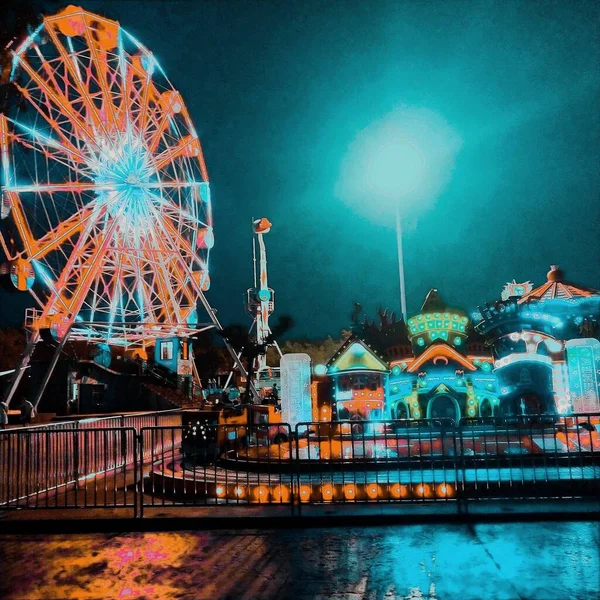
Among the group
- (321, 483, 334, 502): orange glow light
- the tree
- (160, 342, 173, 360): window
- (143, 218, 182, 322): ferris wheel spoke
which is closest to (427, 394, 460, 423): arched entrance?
(143, 218, 182, 322): ferris wheel spoke

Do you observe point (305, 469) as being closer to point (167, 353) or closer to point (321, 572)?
point (321, 572)

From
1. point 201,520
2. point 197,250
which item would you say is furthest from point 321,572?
point 197,250

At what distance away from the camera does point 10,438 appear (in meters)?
9.20

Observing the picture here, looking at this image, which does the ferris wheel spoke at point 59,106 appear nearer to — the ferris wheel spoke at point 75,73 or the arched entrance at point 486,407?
the ferris wheel spoke at point 75,73

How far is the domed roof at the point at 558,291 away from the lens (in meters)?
32.1

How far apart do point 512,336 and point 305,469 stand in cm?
1375

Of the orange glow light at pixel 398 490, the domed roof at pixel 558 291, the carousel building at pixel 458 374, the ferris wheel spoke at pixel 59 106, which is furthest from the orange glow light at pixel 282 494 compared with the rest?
the domed roof at pixel 558 291

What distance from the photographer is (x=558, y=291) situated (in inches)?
1300

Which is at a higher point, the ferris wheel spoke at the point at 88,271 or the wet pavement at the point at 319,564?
the ferris wheel spoke at the point at 88,271

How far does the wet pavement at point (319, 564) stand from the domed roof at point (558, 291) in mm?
26864

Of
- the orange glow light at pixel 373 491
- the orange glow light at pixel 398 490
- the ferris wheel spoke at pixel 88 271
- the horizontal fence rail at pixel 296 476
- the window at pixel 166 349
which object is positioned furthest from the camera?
the window at pixel 166 349

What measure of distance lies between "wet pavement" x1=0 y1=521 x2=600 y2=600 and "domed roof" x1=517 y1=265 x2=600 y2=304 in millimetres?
26864

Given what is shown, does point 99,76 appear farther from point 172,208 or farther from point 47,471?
point 47,471

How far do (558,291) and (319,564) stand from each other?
1215 inches
